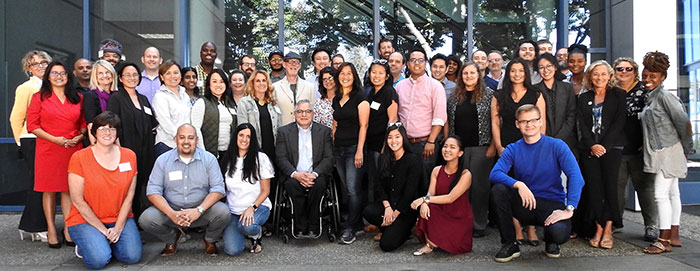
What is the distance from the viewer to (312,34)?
24.7ft

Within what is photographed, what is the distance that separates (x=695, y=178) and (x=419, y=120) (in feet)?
15.1

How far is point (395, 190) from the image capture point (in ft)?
15.0

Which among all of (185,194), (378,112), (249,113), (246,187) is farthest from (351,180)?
(185,194)

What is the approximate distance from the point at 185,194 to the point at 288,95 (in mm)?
1726

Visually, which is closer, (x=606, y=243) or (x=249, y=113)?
(x=606, y=243)

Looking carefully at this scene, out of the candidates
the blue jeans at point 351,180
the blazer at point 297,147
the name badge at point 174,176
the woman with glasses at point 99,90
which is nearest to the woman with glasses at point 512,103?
the blue jeans at point 351,180

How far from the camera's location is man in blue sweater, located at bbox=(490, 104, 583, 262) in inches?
159

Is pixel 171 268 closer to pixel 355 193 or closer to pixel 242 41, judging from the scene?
pixel 355 193

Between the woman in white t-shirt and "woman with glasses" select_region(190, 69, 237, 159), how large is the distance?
358mm

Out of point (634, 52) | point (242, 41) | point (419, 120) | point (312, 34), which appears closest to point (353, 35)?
point (312, 34)

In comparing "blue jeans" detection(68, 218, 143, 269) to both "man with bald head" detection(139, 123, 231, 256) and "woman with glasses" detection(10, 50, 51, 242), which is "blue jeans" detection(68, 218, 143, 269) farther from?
"woman with glasses" detection(10, 50, 51, 242)

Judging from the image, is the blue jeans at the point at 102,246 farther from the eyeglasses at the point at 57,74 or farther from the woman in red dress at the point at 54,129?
the eyeglasses at the point at 57,74

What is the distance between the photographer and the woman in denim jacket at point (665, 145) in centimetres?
452

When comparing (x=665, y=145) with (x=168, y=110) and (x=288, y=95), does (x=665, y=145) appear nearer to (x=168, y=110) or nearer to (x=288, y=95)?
(x=288, y=95)
